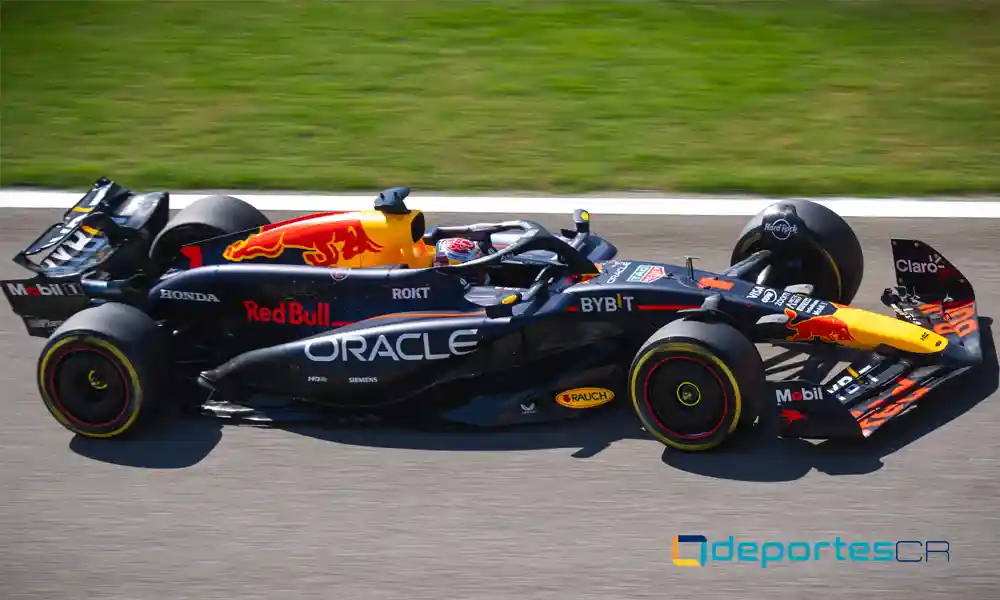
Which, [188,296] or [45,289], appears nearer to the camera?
[188,296]

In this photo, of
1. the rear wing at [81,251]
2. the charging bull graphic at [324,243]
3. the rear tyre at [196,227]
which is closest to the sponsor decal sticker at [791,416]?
the charging bull graphic at [324,243]

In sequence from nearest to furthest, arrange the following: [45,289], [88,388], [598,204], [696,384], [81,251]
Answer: [696,384], [88,388], [45,289], [81,251], [598,204]

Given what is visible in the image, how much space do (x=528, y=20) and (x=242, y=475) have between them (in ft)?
33.5

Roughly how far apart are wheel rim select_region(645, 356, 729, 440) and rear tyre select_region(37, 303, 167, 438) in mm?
2853

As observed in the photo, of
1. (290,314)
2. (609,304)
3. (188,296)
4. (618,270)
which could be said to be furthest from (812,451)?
(188,296)

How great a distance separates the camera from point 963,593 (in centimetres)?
587

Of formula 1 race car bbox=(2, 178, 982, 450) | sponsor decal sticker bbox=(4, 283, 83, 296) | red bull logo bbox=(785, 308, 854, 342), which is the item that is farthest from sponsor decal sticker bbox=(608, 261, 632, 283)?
sponsor decal sticker bbox=(4, 283, 83, 296)

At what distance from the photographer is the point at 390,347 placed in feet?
24.3

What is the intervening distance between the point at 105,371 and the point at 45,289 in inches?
43.0

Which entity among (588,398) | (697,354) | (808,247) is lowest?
(588,398)

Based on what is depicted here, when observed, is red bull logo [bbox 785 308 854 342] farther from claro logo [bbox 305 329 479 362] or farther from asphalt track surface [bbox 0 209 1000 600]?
claro logo [bbox 305 329 479 362]

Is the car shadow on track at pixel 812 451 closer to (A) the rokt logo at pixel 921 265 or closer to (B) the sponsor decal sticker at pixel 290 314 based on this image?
(A) the rokt logo at pixel 921 265

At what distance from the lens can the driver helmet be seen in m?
7.96

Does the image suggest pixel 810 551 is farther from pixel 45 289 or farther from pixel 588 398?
pixel 45 289
